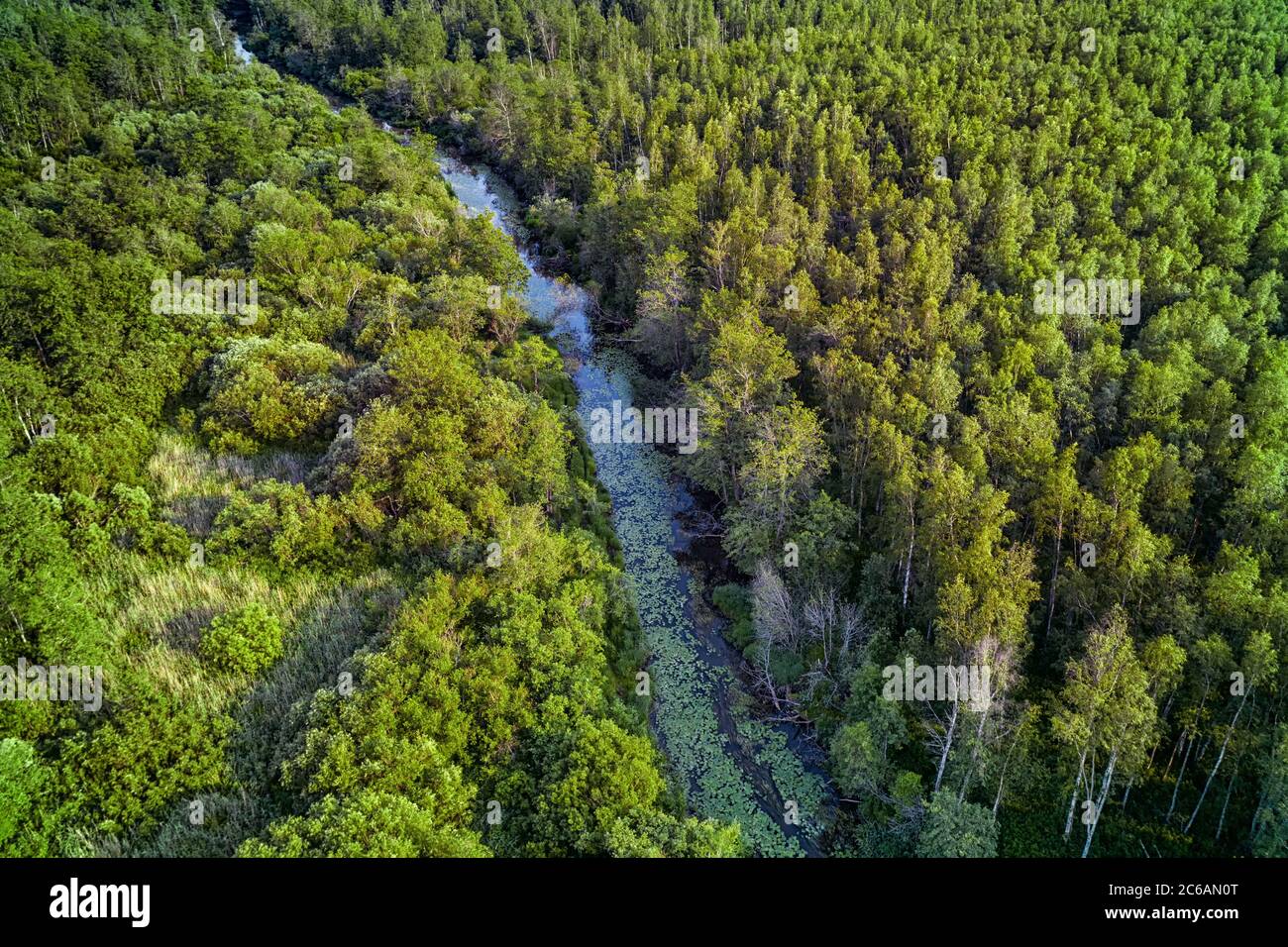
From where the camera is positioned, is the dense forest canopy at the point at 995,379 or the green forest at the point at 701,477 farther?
the dense forest canopy at the point at 995,379

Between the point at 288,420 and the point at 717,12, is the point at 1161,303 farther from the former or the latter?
the point at 717,12

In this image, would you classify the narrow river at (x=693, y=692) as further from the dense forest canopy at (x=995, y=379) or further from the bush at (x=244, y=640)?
the bush at (x=244, y=640)

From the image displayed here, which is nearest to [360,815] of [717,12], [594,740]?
[594,740]

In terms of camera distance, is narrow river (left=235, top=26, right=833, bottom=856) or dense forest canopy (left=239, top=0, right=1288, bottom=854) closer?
dense forest canopy (left=239, top=0, right=1288, bottom=854)

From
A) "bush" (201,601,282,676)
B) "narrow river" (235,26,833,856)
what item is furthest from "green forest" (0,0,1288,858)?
"narrow river" (235,26,833,856)

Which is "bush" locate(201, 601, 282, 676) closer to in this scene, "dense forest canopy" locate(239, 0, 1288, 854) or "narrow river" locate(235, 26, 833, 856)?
"narrow river" locate(235, 26, 833, 856)

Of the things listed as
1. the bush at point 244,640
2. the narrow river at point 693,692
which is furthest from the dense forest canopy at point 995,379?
the bush at point 244,640
